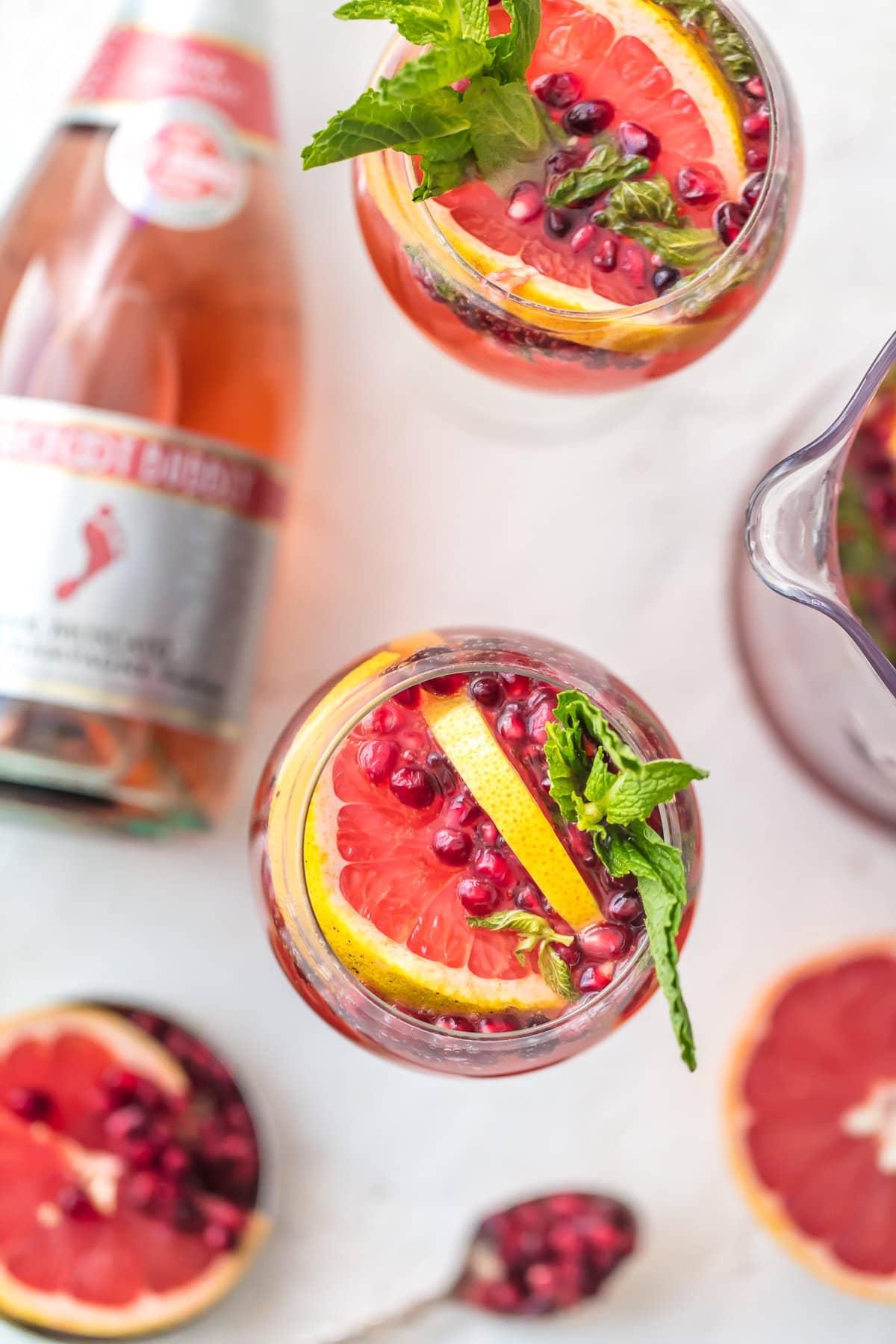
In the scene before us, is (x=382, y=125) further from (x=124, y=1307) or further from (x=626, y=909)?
(x=124, y=1307)

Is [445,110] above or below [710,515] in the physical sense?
above

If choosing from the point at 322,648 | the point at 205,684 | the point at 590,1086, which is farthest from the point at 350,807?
the point at 590,1086

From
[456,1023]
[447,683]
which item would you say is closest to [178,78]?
[447,683]

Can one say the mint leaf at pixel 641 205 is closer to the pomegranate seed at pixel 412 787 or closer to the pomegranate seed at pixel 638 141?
the pomegranate seed at pixel 638 141

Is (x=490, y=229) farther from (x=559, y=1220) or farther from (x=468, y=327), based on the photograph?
(x=559, y=1220)

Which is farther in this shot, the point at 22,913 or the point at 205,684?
the point at 22,913

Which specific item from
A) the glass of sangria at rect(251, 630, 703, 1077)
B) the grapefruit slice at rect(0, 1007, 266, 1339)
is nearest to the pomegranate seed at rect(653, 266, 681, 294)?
the glass of sangria at rect(251, 630, 703, 1077)

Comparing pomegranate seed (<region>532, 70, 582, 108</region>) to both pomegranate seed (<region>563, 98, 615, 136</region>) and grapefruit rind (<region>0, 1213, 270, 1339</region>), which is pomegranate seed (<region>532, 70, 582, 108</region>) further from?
grapefruit rind (<region>0, 1213, 270, 1339</region>)
